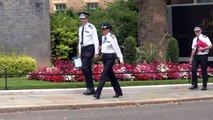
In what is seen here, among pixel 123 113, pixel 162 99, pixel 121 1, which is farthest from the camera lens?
pixel 121 1

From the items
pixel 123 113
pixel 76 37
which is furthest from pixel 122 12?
pixel 123 113

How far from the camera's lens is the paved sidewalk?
11280 mm

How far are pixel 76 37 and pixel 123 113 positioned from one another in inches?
422

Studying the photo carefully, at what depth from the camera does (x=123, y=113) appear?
422 inches

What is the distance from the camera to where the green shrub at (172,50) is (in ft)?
61.0

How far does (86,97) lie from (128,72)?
2906mm

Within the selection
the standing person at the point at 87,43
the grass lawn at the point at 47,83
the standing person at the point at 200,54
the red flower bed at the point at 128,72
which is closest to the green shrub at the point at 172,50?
the red flower bed at the point at 128,72

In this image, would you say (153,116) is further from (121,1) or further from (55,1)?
(55,1)

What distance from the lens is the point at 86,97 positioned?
12.6 meters

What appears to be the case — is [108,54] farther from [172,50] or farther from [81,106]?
[172,50]

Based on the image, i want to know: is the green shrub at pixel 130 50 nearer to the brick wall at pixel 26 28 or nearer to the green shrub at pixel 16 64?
the brick wall at pixel 26 28

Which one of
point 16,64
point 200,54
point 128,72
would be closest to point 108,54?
point 128,72

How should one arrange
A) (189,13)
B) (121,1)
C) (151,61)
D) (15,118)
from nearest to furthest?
1. (15,118)
2. (151,61)
3. (189,13)
4. (121,1)

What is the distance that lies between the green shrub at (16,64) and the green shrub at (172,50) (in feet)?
16.4
